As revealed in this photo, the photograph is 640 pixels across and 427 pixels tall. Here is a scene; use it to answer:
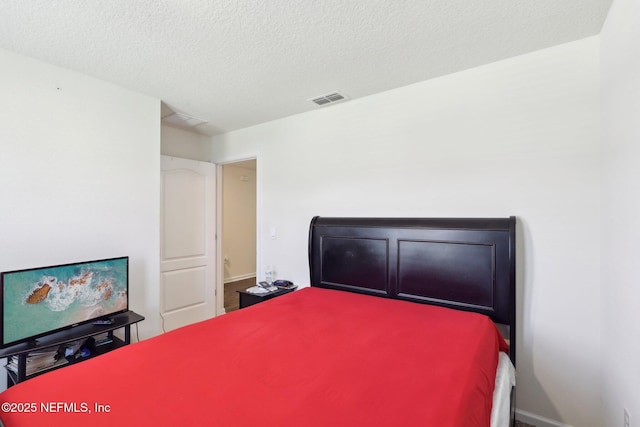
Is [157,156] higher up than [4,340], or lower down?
higher up

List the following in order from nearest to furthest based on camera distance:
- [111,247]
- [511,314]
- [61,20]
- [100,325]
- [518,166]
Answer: [61,20] → [511,314] → [518,166] → [100,325] → [111,247]

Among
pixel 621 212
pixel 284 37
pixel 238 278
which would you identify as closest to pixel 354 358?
pixel 621 212

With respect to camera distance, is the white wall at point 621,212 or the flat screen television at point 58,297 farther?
the flat screen television at point 58,297

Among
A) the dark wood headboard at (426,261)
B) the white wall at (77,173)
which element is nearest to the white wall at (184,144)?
the white wall at (77,173)

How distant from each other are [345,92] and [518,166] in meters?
1.59

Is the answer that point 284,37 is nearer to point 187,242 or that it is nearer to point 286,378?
point 286,378

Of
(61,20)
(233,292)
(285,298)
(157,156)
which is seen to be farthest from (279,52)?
(233,292)

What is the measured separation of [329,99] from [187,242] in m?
2.52

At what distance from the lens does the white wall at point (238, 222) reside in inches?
239

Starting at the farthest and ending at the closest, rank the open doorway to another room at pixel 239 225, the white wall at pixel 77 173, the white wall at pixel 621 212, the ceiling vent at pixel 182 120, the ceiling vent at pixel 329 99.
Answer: the open doorway to another room at pixel 239 225 → the ceiling vent at pixel 182 120 → the ceiling vent at pixel 329 99 → the white wall at pixel 77 173 → the white wall at pixel 621 212

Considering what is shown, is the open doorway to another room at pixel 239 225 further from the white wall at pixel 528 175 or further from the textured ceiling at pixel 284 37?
the white wall at pixel 528 175

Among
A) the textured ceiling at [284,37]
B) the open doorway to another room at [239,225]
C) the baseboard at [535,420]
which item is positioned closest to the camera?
the textured ceiling at [284,37]

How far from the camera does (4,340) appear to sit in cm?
185

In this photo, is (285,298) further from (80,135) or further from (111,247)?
(80,135)
